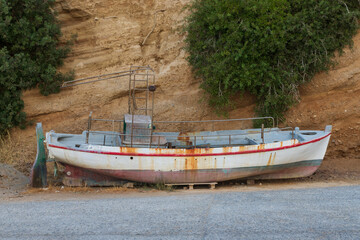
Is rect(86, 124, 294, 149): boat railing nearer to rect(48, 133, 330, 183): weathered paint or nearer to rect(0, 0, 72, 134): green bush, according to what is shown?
rect(48, 133, 330, 183): weathered paint

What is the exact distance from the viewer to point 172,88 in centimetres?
1664

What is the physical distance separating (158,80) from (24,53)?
521 cm

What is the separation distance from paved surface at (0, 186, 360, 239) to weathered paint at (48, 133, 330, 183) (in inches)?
44.6

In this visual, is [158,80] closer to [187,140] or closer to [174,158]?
[187,140]

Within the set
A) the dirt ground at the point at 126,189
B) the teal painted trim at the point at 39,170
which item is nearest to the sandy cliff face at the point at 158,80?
the dirt ground at the point at 126,189

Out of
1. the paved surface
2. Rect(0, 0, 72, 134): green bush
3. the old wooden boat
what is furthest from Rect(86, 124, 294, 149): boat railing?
Rect(0, 0, 72, 134): green bush

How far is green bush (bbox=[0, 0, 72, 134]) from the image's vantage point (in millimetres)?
14812

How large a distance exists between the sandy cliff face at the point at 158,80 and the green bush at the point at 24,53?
25.4 inches

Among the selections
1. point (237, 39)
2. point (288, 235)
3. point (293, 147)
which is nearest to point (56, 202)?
point (288, 235)

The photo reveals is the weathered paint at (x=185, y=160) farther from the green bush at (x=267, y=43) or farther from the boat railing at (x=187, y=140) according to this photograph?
the green bush at (x=267, y=43)

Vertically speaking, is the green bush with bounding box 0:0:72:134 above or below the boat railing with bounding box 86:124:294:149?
above

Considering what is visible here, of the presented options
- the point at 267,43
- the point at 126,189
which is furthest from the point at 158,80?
the point at 126,189

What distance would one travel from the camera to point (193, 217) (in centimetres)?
889

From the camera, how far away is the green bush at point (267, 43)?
14.6m
